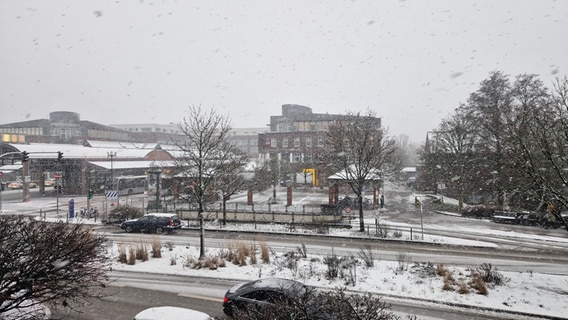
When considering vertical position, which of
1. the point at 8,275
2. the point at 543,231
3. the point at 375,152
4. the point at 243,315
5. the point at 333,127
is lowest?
the point at 543,231

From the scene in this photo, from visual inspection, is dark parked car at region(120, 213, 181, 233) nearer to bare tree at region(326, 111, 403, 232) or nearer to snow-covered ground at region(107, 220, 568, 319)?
snow-covered ground at region(107, 220, 568, 319)

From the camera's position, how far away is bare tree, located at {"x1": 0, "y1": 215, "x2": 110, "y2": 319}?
6590 millimetres

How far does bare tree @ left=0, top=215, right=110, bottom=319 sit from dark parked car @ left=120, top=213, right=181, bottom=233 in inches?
653

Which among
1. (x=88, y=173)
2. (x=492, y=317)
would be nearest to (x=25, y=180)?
(x=88, y=173)

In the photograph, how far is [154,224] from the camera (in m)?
24.0

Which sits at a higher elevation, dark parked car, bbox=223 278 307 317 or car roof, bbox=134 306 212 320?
car roof, bbox=134 306 212 320

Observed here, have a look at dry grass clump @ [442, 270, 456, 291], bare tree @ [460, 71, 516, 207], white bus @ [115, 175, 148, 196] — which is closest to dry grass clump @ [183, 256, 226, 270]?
dry grass clump @ [442, 270, 456, 291]

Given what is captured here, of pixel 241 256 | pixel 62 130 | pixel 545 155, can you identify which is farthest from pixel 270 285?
pixel 62 130

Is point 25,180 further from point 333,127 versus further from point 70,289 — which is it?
point 70,289

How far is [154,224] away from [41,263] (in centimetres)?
1795

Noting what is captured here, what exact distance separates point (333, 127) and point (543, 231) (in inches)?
678

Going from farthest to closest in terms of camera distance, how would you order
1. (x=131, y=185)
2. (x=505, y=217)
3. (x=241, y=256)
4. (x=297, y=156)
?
(x=297, y=156) → (x=131, y=185) → (x=505, y=217) → (x=241, y=256)

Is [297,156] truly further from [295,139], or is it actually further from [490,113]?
[490,113]

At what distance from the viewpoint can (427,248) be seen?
1856 centimetres
